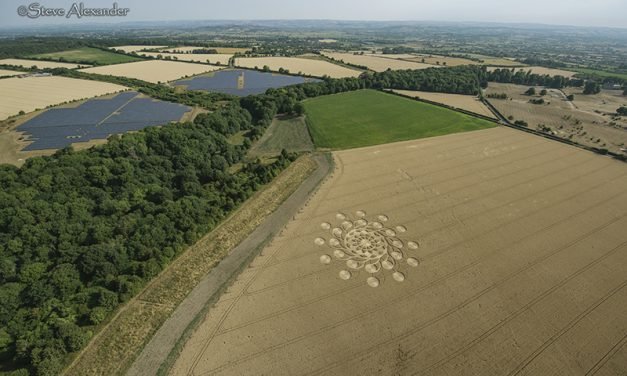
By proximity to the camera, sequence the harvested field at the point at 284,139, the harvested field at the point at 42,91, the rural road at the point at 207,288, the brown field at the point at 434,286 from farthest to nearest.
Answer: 1. the harvested field at the point at 42,91
2. the harvested field at the point at 284,139
3. the brown field at the point at 434,286
4. the rural road at the point at 207,288

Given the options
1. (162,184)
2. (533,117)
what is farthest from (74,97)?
(533,117)

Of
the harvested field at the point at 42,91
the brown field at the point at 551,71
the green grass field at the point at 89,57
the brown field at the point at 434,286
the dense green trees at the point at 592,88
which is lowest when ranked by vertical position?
the brown field at the point at 434,286

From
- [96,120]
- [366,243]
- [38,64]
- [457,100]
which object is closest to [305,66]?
[457,100]

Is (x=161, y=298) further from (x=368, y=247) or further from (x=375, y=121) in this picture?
(x=375, y=121)

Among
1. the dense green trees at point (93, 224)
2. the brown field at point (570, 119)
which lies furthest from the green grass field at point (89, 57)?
the brown field at point (570, 119)

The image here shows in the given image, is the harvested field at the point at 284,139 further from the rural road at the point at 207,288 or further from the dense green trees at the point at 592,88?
the dense green trees at the point at 592,88

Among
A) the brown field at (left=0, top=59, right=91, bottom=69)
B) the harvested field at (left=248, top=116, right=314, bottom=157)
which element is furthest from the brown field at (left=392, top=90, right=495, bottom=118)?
the brown field at (left=0, top=59, right=91, bottom=69)

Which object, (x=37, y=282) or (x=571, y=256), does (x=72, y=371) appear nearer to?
(x=37, y=282)

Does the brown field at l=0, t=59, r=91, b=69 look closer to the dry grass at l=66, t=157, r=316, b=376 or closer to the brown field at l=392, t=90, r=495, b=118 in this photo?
the brown field at l=392, t=90, r=495, b=118
